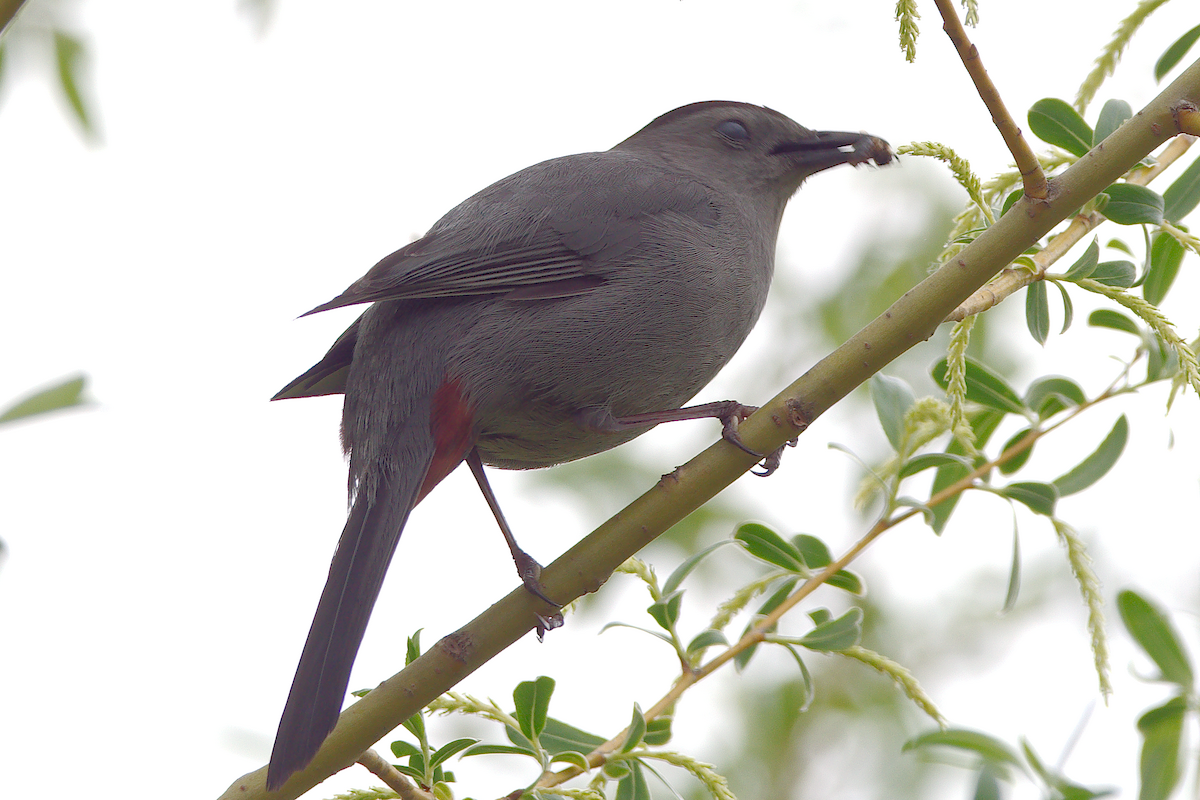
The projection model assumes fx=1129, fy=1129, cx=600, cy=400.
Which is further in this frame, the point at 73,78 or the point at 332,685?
the point at 73,78

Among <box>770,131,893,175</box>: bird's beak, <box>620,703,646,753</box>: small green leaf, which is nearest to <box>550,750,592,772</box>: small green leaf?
<box>620,703,646,753</box>: small green leaf

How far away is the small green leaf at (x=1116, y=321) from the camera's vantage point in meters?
2.42

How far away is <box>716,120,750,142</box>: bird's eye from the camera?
4047 millimetres

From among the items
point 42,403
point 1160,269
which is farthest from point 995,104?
point 42,403

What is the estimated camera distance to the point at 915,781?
479 centimetres

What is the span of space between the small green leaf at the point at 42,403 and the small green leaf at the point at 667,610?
3.93 ft

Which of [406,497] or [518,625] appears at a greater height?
[406,497]

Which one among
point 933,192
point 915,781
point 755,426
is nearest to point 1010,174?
point 755,426

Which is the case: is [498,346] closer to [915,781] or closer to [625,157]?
[625,157]

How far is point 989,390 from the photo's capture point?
2453mm

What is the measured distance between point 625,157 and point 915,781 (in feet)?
9.57

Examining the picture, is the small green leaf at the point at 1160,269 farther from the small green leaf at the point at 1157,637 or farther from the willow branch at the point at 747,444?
the small green leaf at the point at 1157,637

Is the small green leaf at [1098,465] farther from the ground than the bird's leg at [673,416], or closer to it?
closer to it

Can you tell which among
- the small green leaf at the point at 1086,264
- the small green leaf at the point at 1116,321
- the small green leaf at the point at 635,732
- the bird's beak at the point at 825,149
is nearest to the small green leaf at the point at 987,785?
the small green leaf at the point at 635,732
